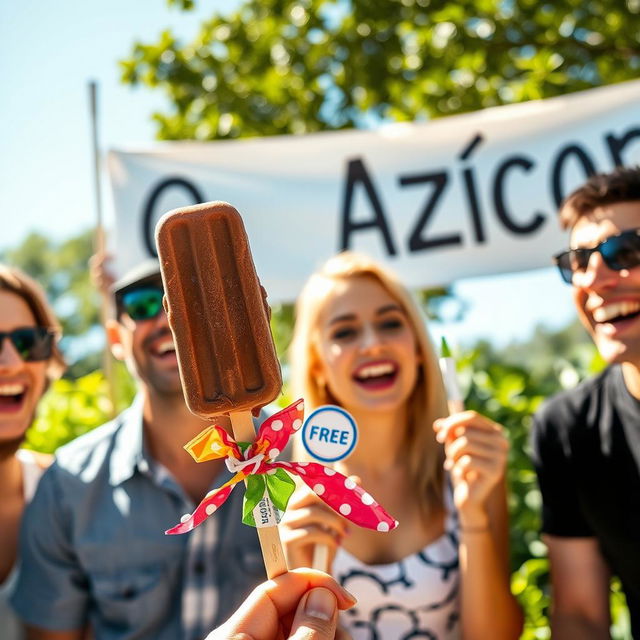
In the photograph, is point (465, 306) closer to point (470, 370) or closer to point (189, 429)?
point (470, 370)

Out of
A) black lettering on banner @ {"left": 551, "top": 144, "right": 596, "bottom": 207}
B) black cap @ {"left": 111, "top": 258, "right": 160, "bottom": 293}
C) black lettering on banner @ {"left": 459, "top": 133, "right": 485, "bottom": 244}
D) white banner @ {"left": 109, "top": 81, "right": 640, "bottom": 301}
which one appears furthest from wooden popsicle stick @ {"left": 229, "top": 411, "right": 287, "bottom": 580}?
black lettering on banner @ {"left": 551, "top": 144, "right": 596, "bottom": 207}

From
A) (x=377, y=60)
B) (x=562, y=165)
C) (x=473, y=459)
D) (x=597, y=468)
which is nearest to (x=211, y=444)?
(x=473, y=459)

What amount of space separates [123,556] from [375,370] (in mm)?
945

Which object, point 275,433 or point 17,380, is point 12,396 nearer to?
point 17,380

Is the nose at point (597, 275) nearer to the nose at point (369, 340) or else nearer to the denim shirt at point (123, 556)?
the nose at point (369, 340)

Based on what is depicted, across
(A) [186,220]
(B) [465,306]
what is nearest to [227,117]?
(B) [465,306]

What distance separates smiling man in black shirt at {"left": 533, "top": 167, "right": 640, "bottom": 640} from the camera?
2.31m

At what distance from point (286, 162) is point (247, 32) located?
9.74 feet

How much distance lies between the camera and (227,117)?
6469mm

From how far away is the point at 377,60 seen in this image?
6270 millimetres

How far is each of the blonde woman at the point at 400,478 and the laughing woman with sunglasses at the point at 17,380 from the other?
932mm

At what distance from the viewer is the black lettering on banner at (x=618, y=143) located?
3.92 metres

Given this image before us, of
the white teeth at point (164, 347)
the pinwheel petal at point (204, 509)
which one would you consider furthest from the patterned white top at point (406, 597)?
the pinwheel petal at point (204, 509)

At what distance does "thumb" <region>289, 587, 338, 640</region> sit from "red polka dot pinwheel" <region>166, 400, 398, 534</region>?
5.8 inches
